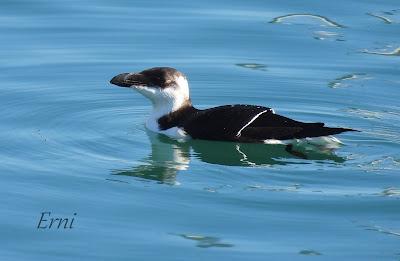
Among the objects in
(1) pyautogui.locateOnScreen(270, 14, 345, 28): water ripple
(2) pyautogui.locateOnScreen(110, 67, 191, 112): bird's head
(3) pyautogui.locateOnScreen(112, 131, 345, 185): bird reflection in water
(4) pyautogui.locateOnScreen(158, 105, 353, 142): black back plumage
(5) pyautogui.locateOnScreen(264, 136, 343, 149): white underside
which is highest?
(1) pyautogui.locateOnScreen(270, 14, 345, 28): water ripple

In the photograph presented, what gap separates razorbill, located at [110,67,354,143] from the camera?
10672 millimetres

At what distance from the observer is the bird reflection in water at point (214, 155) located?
33.5 feet

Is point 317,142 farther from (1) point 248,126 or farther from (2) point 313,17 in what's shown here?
(2) point 313,17

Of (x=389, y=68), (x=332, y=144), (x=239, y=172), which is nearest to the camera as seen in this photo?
(x=239, y=172)

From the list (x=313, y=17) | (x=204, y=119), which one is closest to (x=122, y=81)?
(x=204, y=119)

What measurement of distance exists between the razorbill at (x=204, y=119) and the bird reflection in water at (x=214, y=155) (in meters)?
0.07

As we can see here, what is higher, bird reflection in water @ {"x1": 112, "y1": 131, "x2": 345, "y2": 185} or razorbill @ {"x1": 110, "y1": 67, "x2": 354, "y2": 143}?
razorbill @ {"x1": 110, "y1": 67, "x2": 354, "y2": 143}

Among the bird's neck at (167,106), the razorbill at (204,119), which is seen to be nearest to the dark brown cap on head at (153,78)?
the razorbill at (204,119)

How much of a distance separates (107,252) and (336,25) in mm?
6931

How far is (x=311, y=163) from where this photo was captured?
408 inches

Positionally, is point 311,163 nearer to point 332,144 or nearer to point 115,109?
point 332,144

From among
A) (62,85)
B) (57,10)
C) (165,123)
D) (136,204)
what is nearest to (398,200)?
(136,204)

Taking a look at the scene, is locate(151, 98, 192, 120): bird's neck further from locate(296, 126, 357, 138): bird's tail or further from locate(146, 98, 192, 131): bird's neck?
locate(296, 126, 357, 138): bird's tail

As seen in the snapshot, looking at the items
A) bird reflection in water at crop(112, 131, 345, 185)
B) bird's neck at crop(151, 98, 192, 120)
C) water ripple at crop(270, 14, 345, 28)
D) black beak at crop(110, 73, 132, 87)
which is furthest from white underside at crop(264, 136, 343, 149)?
water ripple at crop(270, 14, 345, 28)
